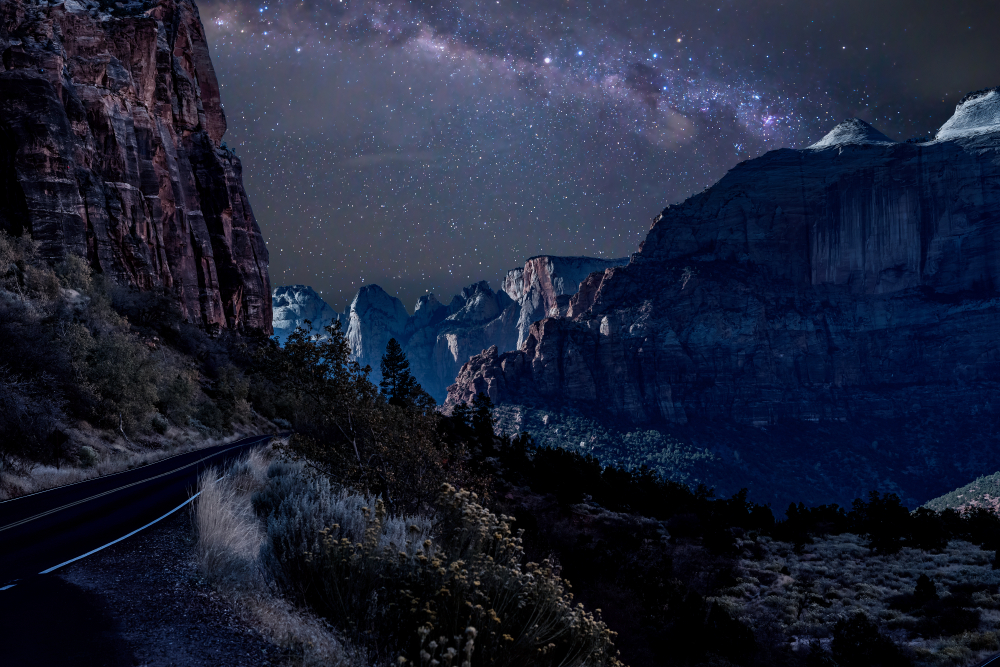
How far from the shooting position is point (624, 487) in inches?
1371

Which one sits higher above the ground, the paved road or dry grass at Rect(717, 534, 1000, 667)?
the paved road

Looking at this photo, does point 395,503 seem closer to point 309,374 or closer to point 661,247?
point 309,374

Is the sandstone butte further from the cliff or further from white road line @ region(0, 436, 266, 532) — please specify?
white road line @ region(0, 436, 266, 532)

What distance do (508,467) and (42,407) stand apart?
74.4 feet

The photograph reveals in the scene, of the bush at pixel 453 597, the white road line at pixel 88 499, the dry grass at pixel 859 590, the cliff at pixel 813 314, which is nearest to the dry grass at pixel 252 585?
the bush at pixel 453 597

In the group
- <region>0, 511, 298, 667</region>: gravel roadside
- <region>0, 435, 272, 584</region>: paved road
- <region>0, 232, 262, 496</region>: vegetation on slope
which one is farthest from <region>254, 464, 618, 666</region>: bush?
<region>0, 232, 262, 496</region>: vegetation on slope

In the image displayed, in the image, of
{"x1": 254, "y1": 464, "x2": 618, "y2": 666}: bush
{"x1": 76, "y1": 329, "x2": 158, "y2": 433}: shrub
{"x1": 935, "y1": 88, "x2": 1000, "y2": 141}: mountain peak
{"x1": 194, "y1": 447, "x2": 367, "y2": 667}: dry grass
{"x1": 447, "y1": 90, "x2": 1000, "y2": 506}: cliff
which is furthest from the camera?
{"x1": 935, "y1": 88, "x2": 1000, "y2": 141}: mountain peak

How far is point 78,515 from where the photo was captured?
995 centimetres

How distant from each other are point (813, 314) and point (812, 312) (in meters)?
0.80

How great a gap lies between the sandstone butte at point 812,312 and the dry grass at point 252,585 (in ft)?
480

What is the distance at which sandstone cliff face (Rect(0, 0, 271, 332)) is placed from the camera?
4053 centimetres

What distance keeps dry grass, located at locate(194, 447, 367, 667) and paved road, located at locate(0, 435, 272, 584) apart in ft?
5.60

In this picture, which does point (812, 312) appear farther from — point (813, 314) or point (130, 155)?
point (130, 155)

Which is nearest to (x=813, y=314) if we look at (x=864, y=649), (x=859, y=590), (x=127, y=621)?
(x=859, y=590)
